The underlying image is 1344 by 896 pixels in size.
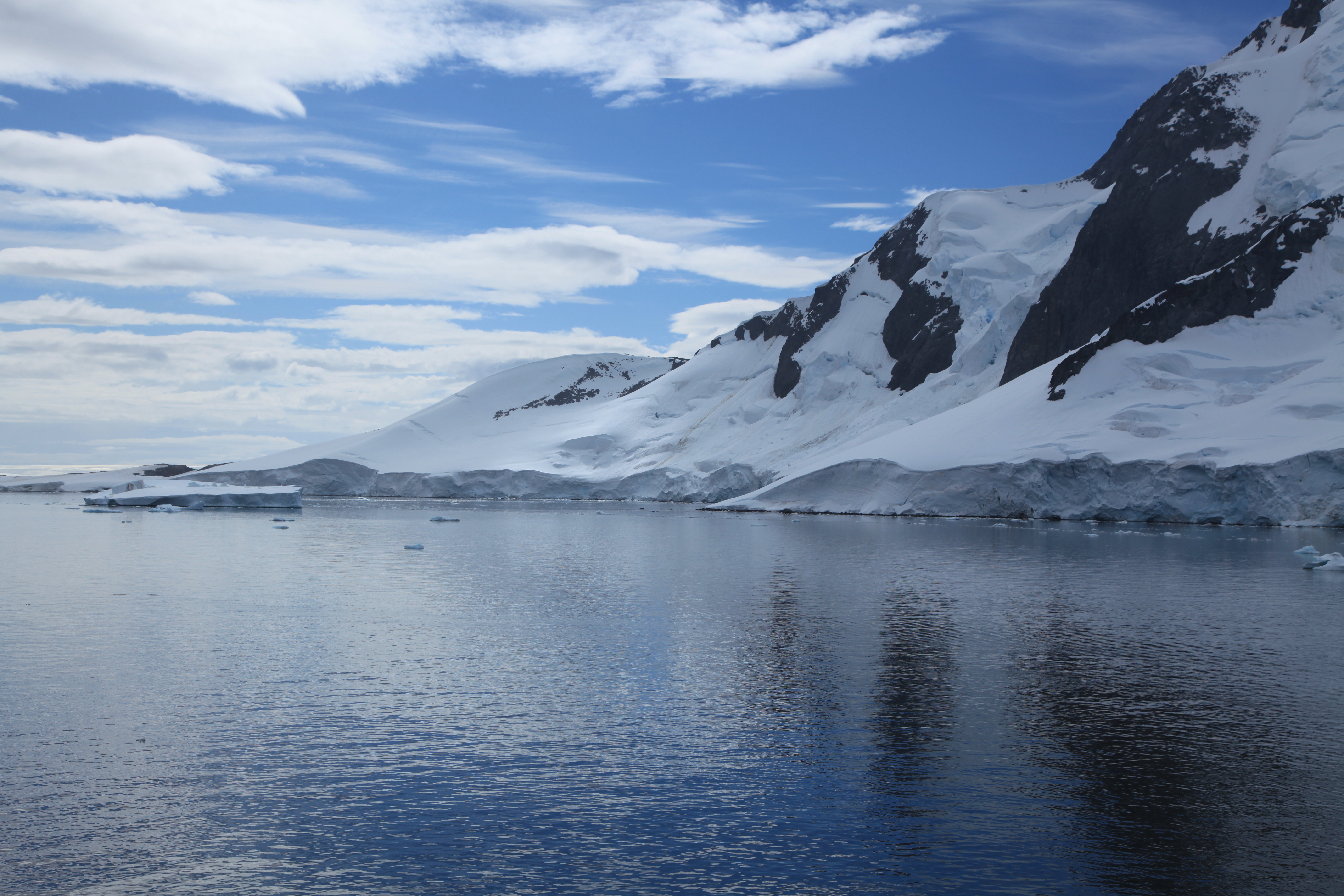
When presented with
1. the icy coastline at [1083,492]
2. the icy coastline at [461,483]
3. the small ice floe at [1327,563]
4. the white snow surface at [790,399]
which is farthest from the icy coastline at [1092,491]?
the icy coastline at [461,483]

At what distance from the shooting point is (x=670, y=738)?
9.73 m

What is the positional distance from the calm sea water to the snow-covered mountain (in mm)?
24602

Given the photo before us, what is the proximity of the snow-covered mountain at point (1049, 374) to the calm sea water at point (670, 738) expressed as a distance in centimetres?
2460

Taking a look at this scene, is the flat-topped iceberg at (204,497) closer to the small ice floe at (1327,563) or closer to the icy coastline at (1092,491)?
the icy coastline at (1092,491)

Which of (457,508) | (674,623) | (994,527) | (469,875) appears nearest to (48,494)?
(457,508)

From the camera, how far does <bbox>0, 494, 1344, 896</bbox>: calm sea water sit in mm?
6793

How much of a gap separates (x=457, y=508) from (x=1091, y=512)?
3864 centimetres

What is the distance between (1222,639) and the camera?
49.5 feet

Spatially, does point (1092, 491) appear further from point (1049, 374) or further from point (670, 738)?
point (670, 738)

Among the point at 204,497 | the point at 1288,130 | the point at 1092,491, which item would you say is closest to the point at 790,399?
the point at 1288,130

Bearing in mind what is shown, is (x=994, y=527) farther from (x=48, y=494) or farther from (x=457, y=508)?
(x=48, y=494)

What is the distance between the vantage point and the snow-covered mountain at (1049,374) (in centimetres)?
4431

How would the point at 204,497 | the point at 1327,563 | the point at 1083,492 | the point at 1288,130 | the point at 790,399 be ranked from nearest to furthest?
the point at 1327,563 < the point at 1083,492 < the point at 204,497 < the point at 1288,130 < the point at 790,399

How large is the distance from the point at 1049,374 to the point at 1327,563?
31.5 m
